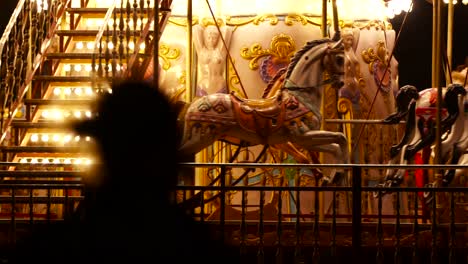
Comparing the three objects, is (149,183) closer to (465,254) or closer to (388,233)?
(465,254)

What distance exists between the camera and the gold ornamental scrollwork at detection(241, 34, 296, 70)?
13430 millimetres

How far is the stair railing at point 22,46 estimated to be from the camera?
11.5 meters

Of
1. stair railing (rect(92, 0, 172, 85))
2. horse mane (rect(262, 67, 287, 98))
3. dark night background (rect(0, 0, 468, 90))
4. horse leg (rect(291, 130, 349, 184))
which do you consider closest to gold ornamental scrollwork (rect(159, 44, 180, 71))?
stair railing (rect(92, 0, 172, 85))

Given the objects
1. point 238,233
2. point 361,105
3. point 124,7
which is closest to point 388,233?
point 238,233

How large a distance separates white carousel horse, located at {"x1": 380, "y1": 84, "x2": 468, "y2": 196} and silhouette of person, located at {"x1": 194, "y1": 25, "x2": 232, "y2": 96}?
2169mm

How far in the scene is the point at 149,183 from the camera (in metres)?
2.37

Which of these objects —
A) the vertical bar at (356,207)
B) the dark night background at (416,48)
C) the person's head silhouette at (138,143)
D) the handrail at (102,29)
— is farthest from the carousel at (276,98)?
the person's head silhouette at (138,143)

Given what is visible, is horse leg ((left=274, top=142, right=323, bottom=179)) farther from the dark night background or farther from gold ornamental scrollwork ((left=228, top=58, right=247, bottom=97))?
the dark night background

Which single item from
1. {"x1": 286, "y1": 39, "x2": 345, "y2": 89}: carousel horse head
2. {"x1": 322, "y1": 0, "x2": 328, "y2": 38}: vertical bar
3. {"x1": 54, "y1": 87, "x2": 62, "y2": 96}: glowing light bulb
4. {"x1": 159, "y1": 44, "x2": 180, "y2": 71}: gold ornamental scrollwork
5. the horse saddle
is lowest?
the horse saddle

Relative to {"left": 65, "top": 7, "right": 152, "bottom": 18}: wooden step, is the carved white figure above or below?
below

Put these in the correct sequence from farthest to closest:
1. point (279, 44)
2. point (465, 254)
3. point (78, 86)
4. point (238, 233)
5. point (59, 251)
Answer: point (279, 44)
point (78, 86)
point (238, 233)
point (465, 254)
point (59, 251)

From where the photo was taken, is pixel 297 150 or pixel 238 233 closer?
pixel 238 233

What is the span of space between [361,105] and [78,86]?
11.3ft

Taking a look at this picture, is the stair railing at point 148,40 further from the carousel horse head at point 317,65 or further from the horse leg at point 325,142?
the horse leg at point 325,142
